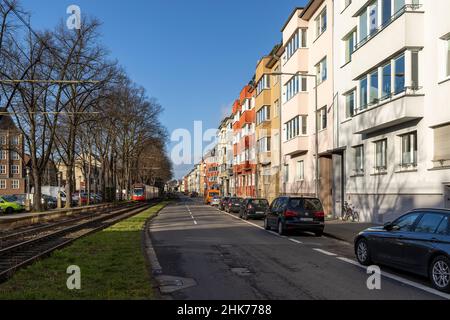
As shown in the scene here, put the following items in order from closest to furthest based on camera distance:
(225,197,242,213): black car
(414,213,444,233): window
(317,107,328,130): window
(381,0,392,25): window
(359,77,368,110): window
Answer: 1. (414,213,444,233): window
2. (381,0,392,25): window
3. (359,77,368,110): window
4. (317,107,328,130): window
5. (225,197,242,213): black car

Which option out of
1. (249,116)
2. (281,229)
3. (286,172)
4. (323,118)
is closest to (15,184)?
(249,116)

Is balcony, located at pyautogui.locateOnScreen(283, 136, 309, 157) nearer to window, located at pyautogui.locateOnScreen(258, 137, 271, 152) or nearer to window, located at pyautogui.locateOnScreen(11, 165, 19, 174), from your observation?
window, located at pyautogui.locateOnScreen(258, 137, 271, 152)

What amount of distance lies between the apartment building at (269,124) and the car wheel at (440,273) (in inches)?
1437

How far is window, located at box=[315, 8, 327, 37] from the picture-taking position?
3186cm

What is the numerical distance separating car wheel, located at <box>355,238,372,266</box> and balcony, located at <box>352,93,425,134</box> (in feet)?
30.1

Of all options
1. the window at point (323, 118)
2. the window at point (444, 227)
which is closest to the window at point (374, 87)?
the window at point (323, 118)

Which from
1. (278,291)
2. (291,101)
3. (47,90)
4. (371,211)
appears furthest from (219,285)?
(47,90)

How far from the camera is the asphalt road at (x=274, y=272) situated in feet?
27.4

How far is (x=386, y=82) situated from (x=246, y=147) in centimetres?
4041

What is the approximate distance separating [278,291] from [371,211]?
1678 cm

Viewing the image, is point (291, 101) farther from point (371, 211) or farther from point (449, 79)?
point (449, 79)

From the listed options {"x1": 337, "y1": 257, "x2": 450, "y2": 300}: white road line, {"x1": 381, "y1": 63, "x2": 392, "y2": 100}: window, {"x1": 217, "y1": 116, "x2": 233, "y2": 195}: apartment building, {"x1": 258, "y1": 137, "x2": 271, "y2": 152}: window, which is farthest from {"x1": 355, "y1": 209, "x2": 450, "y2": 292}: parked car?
{"x1": 217, "y1": 116, "x2": 233, "y2": 195}: apartment building

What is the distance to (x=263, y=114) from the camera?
50438 mm

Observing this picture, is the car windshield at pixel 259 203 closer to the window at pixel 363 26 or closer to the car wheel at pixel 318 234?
the car wheel at pixel 318 234
